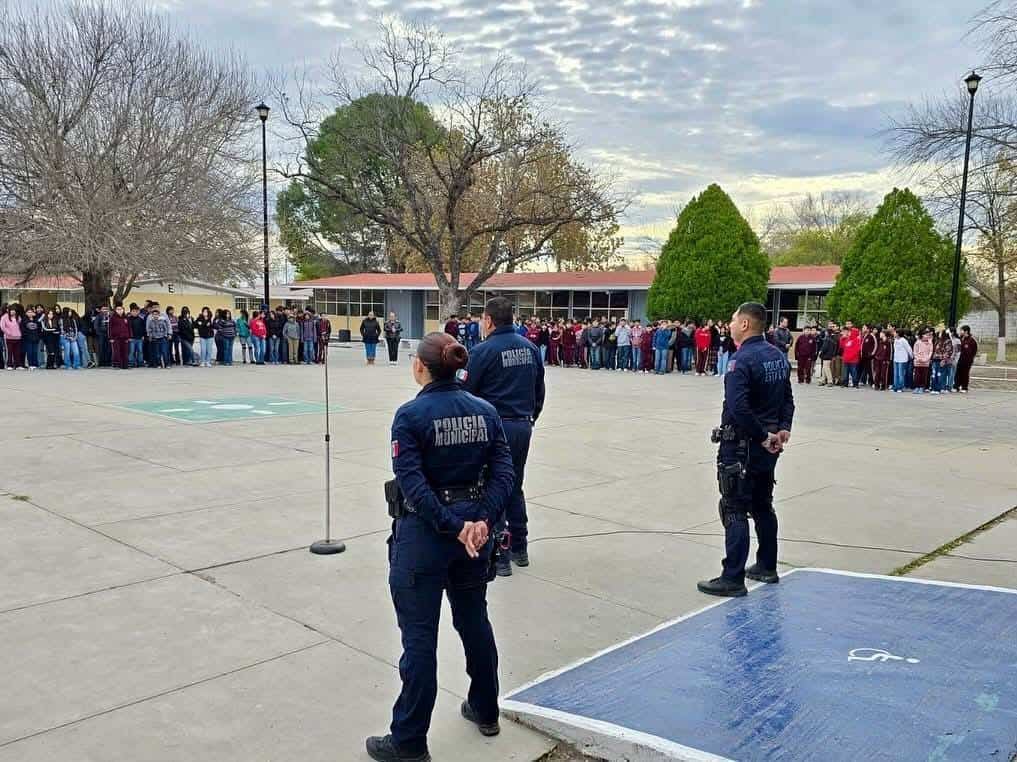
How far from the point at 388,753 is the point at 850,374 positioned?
68.5ft

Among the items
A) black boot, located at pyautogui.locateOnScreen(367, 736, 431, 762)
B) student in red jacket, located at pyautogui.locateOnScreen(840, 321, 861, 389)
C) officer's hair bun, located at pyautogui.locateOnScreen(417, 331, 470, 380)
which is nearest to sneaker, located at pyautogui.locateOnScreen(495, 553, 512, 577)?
black boot, located at pyautogui.locateOnScreen(367, 736, 431, 762)

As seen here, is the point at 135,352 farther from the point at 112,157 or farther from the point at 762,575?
the point at 762,575

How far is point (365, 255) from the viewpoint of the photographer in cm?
6519

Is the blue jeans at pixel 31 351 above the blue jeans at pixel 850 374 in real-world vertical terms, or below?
above

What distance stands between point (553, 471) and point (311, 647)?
209 inches

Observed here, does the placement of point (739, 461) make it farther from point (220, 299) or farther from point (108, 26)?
point (220, 299)

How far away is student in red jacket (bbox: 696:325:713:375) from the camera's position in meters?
25.0

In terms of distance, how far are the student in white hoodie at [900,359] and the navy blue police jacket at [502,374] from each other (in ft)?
58.0

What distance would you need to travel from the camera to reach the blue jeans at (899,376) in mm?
20688

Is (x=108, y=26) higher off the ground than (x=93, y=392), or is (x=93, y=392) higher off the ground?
(x=108, y=26)

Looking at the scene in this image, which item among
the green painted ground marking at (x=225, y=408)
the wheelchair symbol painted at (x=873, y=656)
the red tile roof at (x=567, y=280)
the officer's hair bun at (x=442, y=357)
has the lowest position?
the wheelchair symbol painted at (x=873, y=656)

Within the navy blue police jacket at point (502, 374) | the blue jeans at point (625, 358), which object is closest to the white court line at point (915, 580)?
the navy blue police jacket at point (502, 374)

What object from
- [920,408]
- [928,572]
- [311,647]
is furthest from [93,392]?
[920,408]

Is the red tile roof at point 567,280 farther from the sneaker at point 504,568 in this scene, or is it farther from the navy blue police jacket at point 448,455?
the navy blue police jacket at point 448,455
